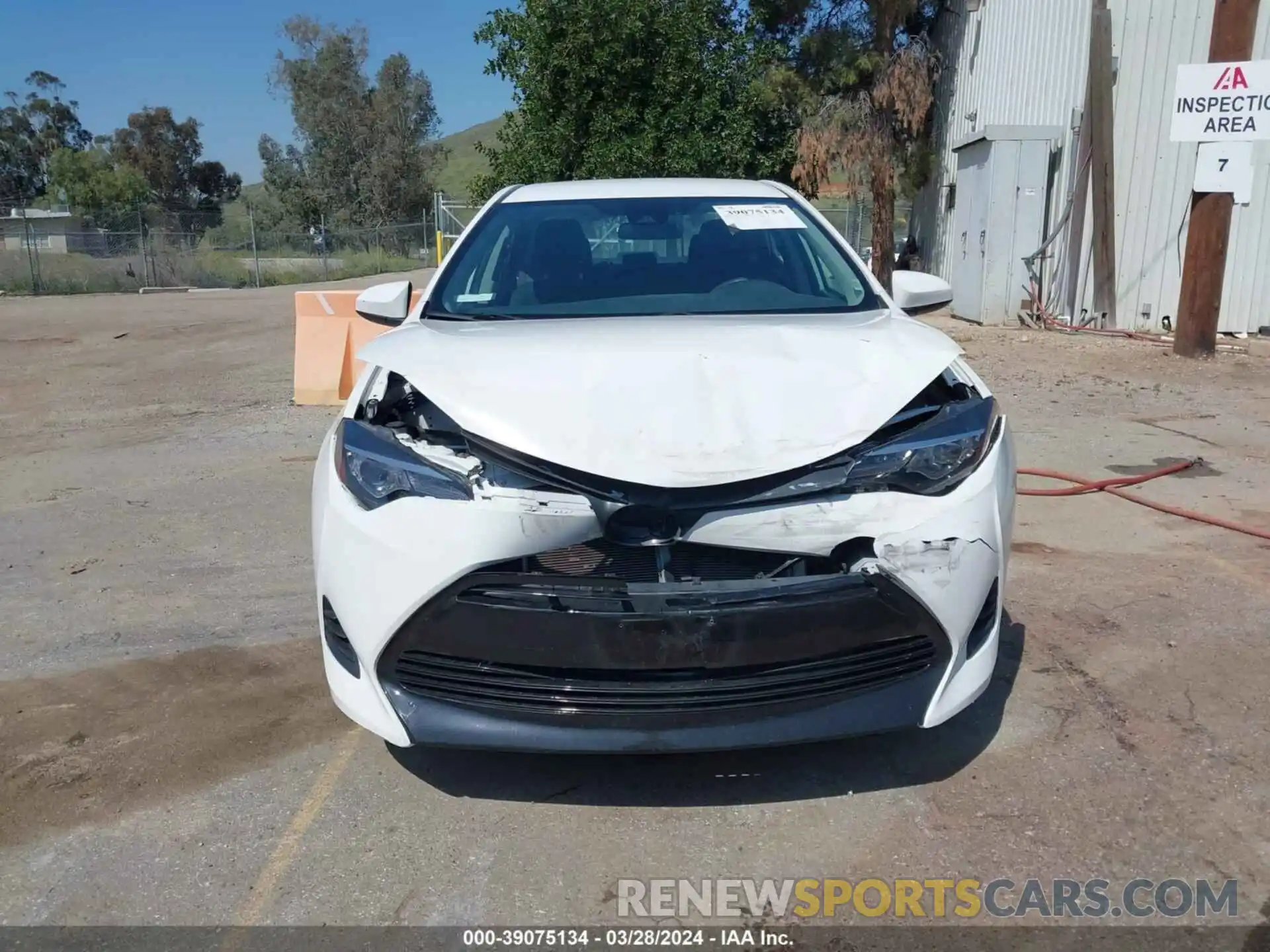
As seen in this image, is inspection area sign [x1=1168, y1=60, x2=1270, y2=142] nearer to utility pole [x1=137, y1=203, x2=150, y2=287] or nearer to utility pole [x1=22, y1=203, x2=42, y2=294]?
utility pole [x1=22, y1=203, x2=42, y2=294]

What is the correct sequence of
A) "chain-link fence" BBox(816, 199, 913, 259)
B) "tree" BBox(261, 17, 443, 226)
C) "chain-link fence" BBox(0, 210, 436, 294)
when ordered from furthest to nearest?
"tree" BBox(261, 17, 443, 226) → "chain-link fence" BBox(0, 210, 436, 294) → "chain-link fence" BBox(816, 199, 913, 259)

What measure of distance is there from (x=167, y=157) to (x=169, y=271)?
163 ft

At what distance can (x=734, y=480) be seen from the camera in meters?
2.54

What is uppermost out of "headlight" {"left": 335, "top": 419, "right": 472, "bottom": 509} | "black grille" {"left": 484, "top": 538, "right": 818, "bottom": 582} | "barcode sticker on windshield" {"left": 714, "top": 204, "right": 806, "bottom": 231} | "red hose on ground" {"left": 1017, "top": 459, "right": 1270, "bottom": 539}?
"barcode sticker on windshield" {"left": 714, "top": 204, "right": 806, "bottom": 231}

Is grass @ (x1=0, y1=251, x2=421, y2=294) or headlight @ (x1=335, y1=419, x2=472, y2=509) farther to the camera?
grass @ (x1=0, y1=251, x2=421, y2=294)

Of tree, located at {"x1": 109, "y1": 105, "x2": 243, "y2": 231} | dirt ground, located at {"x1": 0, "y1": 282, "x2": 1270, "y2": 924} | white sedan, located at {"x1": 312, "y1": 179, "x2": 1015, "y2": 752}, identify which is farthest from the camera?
tree, located at {"x1": 109, "y1": 105, "x2": 243, "y2": 231}

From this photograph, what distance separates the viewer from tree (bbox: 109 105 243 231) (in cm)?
7144

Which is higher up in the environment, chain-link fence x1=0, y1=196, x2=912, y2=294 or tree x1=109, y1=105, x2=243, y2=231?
tree x1=109, y1=105, x2=243, y2=231

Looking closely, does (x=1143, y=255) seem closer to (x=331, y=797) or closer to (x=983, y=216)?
(x=983, y=216)

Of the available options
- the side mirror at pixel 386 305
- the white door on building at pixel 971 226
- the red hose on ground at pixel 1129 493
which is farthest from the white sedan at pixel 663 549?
the white door on building at pixel 971 226

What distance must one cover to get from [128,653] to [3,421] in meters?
6.02

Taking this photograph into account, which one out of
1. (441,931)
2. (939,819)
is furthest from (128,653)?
(939,819)

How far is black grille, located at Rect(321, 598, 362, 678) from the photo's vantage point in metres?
2.77

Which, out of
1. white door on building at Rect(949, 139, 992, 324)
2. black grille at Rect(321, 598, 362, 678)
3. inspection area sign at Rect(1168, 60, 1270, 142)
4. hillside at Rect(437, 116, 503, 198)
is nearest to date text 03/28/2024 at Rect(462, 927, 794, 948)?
black grille at Rect(321, 598, 362, 678)
